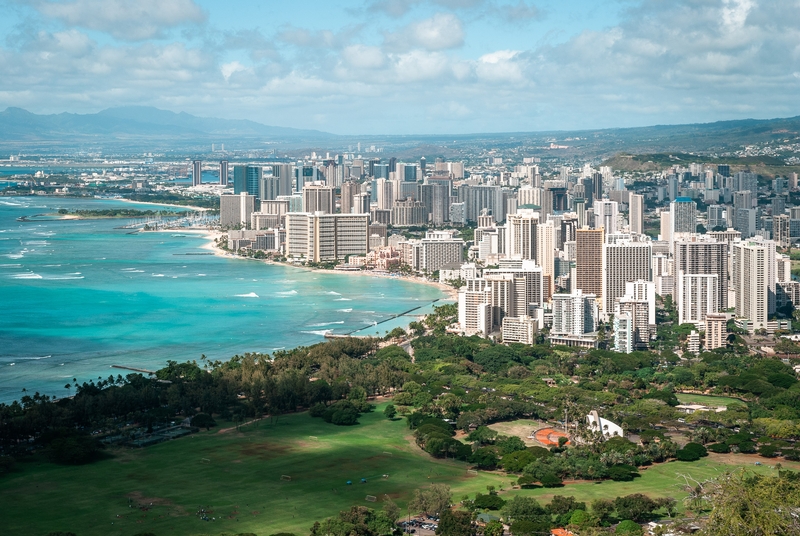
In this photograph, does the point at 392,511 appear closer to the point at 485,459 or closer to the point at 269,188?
the point at 485,459

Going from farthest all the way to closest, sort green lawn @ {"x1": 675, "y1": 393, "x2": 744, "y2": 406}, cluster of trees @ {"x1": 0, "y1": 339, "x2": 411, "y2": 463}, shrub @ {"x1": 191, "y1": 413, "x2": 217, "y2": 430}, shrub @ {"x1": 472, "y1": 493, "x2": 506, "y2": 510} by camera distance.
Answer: green lawn @ {"x1": 675, "y1": 393, "x2": 744, "y2": 406} → shrub @ {"x1": 191, "y1": 413, "x2": 217, "y2": 430} → cluster of trees @ {"x1": 0, "y1": 339, "x2": 411, "y2": 463} → shrub @ {"x1": 472, "y1": 493, "x2": 506, "y2": 510}

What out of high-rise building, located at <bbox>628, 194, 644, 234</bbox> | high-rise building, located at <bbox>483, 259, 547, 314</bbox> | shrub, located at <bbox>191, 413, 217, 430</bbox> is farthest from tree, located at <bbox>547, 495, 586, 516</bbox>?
high-rise building, located at <bbox>628, 194, 644, 234</bbox>

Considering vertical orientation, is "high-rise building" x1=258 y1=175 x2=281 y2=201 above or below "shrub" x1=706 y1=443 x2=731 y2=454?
above

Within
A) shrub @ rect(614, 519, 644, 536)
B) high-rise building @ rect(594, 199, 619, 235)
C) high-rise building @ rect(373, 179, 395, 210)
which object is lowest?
shrub @ rect(614, 519, 644, 536)

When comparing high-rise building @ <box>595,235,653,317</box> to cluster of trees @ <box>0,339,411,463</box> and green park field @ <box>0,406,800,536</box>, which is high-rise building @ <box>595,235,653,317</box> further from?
green park field @ <box>0,406,800,536</box>

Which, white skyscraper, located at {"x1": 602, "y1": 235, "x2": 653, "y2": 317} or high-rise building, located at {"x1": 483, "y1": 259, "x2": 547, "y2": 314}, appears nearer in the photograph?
high-rise building, located at {"x1": 483, "y1": 259, "x2": 547, "y2": 314}

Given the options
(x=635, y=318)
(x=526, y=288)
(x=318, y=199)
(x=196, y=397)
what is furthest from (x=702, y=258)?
(x=318, y=199)
